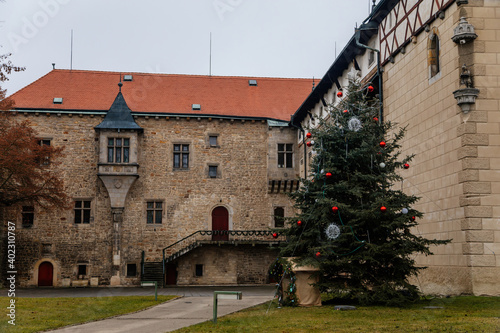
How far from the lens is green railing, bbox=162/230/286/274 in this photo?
32500mm

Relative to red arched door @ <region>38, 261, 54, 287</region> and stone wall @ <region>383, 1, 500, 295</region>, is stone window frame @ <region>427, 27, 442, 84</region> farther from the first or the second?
red arched door @ <region>38, 261, 54, 287</region>

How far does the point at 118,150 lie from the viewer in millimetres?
33594

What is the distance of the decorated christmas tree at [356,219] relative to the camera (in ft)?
43.6

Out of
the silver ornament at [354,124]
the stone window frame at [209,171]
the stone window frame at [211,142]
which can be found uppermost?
the stone window frame at [211,142]

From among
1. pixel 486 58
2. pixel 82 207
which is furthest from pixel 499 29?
pixel 82 207

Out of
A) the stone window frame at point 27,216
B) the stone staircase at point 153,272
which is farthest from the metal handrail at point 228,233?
the stone window frame at point 27,216

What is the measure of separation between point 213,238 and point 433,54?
1990 centimetres

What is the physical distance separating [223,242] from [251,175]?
4.54m

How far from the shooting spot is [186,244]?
3350cm

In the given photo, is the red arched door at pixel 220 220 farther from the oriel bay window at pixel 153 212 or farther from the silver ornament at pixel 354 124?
the silver ornament at pixel 354 124

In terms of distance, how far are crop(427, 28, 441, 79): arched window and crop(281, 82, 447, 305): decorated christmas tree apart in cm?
329

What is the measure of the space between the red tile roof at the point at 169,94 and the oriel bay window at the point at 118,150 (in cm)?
205

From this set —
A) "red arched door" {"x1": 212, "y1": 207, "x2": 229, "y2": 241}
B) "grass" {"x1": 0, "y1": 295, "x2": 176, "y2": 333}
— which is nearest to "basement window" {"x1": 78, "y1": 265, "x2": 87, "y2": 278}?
"red arched door" {"x1": 212, "y1": 207, "x2": 229, "y2": 241}

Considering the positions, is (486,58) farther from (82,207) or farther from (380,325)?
(82,207)
